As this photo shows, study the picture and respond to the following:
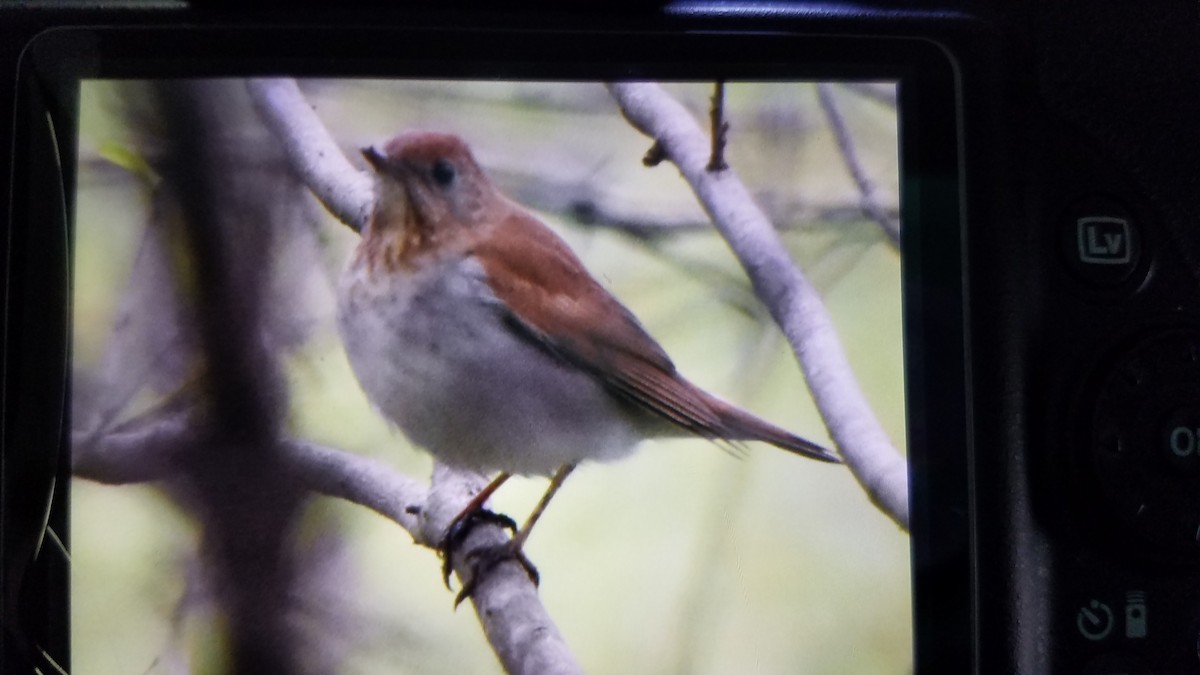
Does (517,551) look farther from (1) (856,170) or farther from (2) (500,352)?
(1) (856,170)

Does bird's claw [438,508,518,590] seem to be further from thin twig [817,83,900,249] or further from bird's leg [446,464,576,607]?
thin twig [817,83,900,249]

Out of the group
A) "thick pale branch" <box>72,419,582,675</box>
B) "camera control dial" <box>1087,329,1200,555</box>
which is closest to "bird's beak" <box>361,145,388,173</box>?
"thick pale branch" <box>72,419,582,675</box>

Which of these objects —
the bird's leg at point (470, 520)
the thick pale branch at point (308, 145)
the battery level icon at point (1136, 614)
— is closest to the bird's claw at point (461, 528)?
the bird's leg at point (470, 520)

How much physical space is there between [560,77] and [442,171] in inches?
2.4

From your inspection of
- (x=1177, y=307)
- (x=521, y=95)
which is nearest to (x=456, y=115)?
(x=521, y=95)

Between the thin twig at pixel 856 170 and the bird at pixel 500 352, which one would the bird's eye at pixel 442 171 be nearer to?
the bird at pixel 500 352

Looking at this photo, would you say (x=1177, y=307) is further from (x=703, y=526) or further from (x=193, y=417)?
(x=193, y=417)

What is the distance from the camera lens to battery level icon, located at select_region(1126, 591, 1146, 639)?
40 cm

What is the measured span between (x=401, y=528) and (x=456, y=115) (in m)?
0.16

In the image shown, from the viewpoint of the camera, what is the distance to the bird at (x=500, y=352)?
1.35 ft

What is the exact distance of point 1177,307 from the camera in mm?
411

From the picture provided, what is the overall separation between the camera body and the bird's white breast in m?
0.10

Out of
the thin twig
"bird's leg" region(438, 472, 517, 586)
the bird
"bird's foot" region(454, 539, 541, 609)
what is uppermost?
the thin twig

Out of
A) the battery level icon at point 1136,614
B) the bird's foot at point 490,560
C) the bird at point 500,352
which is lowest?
the battery level icon at point 1136,614
